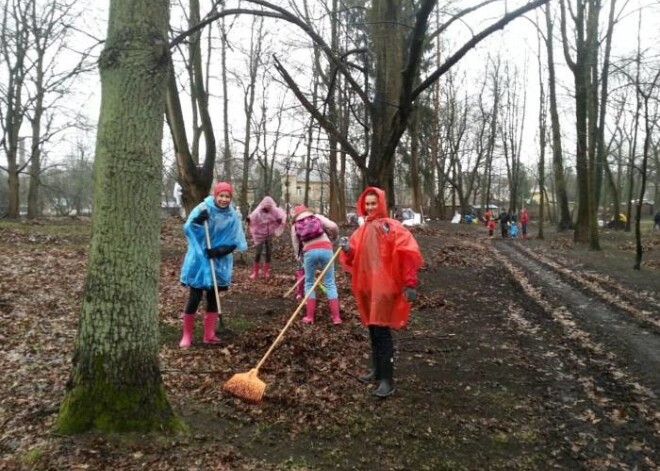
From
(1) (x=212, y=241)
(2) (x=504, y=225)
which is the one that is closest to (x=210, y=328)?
(1) (x=212, y=241)

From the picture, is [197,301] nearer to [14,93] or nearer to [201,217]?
[201,217]

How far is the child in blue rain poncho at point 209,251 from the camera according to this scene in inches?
254

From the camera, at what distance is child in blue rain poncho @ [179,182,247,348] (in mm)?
6449

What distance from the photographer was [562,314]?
9.04 m

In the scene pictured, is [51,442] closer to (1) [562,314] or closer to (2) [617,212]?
(1) [562,314]

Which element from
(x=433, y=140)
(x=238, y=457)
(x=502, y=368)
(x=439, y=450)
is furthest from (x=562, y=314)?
(x=433, y=140)

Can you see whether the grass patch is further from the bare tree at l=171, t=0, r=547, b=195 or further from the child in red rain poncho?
the bare tree at l=171, t=0, r=547, b=195

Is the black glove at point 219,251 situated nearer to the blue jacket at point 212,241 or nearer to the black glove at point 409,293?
the blue jacket at point 212,241

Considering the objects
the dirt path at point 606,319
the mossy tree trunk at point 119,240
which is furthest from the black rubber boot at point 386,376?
the dirt path at point 606,319

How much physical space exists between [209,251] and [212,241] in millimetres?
189

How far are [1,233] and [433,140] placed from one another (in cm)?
2896

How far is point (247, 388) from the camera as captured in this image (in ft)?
15.5

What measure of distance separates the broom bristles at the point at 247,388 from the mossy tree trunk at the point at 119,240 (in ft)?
3.32

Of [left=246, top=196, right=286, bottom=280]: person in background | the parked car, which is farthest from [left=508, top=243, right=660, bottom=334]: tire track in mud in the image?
the parked car
